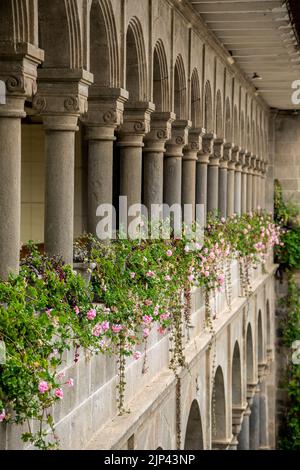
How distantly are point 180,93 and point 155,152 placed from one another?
202 centimetres

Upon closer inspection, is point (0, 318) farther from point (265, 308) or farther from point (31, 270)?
point (265, 308)

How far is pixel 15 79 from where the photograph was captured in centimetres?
746

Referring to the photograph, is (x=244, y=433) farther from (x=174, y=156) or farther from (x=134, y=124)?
(x=134, y=124)

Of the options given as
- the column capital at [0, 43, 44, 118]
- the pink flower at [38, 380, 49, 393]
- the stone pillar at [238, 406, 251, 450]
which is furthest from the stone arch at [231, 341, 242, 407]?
the pink flower at [38, 380, 49, 393]

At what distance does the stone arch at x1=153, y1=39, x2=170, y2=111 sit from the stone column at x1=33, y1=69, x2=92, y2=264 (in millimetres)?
4577

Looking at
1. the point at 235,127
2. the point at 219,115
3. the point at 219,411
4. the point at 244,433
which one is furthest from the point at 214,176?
the point at 244,433

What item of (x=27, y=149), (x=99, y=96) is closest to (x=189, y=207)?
(x=27, y=149)

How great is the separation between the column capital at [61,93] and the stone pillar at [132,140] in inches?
106

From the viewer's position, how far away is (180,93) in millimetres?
15195

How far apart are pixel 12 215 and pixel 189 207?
9034 millimetres

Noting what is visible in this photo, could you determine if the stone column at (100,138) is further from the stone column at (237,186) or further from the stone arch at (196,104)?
the stone column at (237,186)

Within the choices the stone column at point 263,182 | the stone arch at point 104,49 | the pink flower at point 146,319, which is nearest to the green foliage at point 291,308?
the stone column at point 263,182

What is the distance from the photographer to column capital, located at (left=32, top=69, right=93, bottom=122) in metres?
8.86

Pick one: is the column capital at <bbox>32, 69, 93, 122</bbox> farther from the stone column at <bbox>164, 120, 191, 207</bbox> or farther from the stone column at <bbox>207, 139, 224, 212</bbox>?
the stone column at <bbox>207, 139, 224, 212</bbox>
